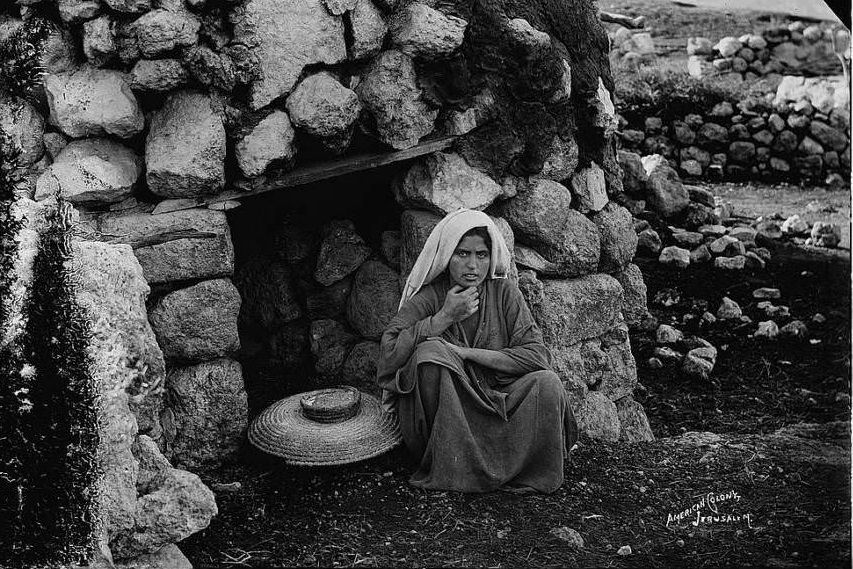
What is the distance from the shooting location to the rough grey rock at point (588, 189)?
16.5 ft

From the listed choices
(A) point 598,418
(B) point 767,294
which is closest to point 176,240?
(A) point 598,418

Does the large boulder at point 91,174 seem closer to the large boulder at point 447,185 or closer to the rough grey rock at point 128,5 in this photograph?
the rough grey rock at point 128,5

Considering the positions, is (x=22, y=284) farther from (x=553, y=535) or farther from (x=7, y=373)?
(x=553, y=535)

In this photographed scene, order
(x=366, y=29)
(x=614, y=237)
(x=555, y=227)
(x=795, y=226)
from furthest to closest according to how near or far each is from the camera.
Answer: (x=795, y=226) < (x=614, y=237) < (x=555, y=227) < (x=366, y=29)

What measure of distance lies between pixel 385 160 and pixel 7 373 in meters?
2.11

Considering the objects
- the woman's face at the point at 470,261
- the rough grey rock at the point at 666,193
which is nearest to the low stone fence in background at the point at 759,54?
the rough grey rock at the point at 666,193

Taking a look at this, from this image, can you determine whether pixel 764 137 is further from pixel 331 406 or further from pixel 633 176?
pixel 331 406

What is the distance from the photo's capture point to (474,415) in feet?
13.1

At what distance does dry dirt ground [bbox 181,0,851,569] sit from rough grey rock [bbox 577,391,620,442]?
176 millimetres

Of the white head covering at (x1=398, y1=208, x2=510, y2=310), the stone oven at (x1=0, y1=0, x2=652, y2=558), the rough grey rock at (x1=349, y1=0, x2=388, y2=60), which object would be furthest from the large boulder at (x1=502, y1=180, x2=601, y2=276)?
the rough grey rock at (x1=349, y1=0, x2=388, y2=60)

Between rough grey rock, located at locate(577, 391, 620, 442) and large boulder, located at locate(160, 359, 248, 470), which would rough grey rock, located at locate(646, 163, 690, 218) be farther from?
large boulder, located at locate(160, 359, 248, 470)

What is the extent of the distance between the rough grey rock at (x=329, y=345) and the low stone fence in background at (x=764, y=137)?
464 centimetres

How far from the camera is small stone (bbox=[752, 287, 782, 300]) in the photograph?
6707 mm

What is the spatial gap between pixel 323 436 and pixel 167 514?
1.02 m
